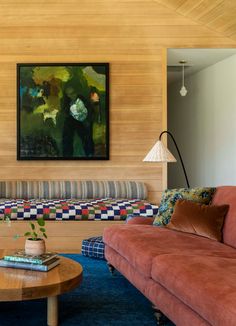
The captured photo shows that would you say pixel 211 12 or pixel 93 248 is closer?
pixel 93 248

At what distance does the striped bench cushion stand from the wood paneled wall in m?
1.60

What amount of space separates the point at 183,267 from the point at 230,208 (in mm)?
1208

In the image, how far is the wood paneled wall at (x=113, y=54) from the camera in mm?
6027

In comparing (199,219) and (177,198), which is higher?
(177,198)

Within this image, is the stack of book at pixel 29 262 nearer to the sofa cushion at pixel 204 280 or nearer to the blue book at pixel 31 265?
the blue book at pixel 31 265

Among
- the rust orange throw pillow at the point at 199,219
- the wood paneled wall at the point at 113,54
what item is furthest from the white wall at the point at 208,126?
the rust orange throw pillow at the point at 199,219

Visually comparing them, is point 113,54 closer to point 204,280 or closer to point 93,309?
point 93,309

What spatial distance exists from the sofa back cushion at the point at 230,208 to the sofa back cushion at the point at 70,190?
7.11 ft

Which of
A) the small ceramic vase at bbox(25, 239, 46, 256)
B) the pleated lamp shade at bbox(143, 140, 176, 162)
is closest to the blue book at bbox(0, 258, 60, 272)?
the small ceramic vase at bbox(25, 239, 46, 256)

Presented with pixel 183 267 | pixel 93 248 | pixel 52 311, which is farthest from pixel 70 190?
pixel 183 267

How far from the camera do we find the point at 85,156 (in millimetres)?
6035

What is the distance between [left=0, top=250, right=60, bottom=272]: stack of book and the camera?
2795mm

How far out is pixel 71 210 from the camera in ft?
16.6

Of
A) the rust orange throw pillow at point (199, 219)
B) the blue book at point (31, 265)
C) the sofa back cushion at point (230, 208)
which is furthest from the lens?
the rust orange throw pillow at point (199, 219)
